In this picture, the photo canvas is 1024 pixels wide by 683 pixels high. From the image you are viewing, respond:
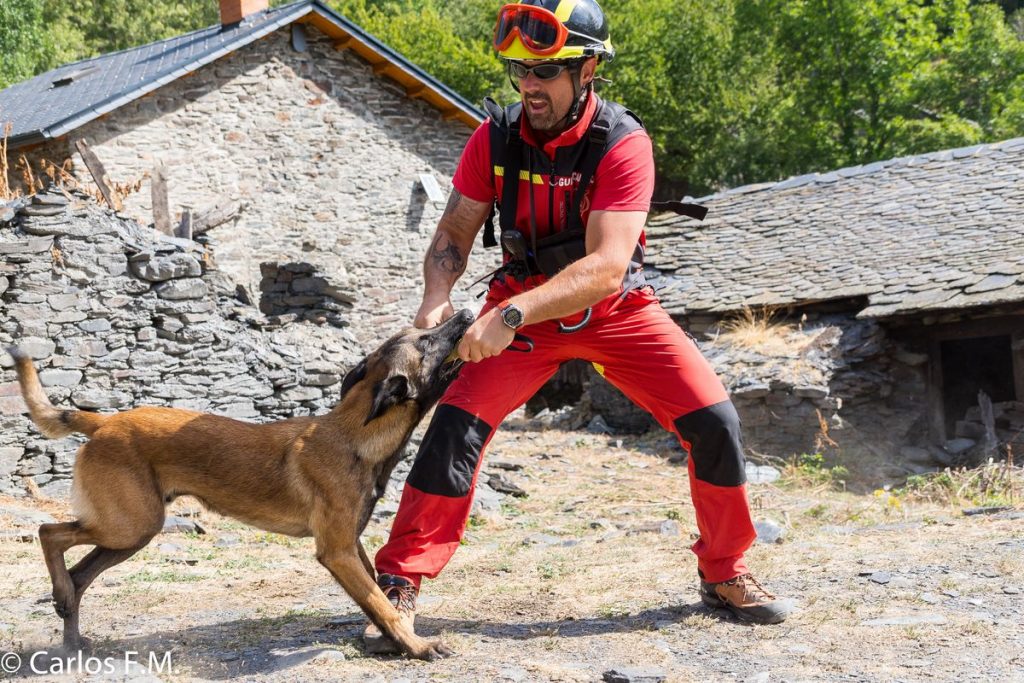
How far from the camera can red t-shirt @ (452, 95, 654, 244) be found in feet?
15.8

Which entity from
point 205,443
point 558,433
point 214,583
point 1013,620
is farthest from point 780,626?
point 558,433

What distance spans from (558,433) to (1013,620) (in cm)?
1154

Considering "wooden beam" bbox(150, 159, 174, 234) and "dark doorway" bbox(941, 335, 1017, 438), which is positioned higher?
"wooden beam" bbox(150, 159, 174, 234)

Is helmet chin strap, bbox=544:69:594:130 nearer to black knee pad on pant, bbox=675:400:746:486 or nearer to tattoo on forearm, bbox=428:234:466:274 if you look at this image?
tattoo on forearm, bbox=428:234:466:274

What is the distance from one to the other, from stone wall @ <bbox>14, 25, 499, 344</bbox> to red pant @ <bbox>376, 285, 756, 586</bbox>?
42.1 feet

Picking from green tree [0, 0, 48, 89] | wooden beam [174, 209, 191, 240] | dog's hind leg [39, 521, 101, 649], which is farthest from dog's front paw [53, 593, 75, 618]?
green tree [0, 0, 48, 89]

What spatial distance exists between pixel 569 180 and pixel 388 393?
1300 mm

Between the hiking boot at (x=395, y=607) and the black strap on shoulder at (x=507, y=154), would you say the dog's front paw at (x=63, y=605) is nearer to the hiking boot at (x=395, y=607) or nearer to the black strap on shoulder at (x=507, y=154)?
the hiking boot at (x=395, y=607)

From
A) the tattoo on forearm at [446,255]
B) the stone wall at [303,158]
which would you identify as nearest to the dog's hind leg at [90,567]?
the tattoo on forearm at [446,255]

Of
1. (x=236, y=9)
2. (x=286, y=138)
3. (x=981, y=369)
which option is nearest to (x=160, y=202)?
(x=286, y=138)

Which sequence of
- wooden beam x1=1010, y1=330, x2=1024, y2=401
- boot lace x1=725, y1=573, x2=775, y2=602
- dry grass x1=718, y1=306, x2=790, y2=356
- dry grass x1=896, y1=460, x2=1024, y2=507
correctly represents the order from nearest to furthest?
boot lace x1=725, y1=573, x2=775, y2=602 → dry grass x1=896, y1=460, x2=1024, y2=507 → wooden beam x1=1010, y1=330, x2=1024, y2=401 → dry grass x1=718, y1=306, x2=790, y2=356

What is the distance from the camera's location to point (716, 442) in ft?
16.0

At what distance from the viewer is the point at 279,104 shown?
1930 centimetres

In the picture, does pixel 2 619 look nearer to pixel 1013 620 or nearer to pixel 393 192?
pixel 1013 620
